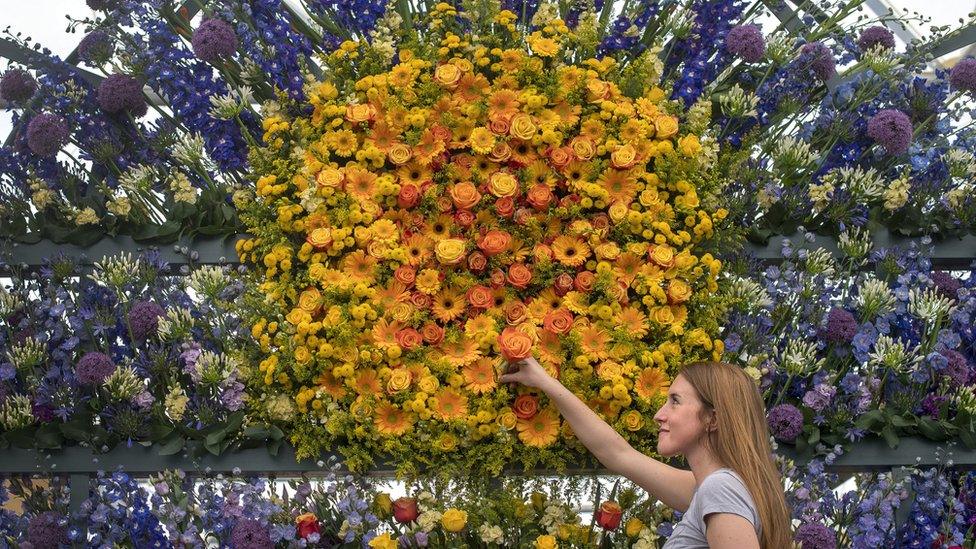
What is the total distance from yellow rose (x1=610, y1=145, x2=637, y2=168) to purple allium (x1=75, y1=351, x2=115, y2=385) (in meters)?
1.59

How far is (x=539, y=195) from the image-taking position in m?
3.13

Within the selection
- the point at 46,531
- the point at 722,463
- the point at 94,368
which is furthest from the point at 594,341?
the point at 46,531

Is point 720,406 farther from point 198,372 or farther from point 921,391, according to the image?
point 198,372

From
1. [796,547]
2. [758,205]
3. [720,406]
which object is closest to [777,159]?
Answer: [758,205]

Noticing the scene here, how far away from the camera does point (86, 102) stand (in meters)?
3.53

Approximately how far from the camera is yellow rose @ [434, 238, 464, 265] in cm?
307

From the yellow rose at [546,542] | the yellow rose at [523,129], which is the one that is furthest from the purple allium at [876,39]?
the yellow rose at [546,542]

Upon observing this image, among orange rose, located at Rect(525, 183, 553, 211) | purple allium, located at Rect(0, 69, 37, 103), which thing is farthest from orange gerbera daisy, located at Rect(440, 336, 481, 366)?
purple allium, located at Rect(0, 69, 37, 103)

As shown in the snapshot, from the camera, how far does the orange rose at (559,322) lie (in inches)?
120

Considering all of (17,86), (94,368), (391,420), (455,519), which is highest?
(17,86)

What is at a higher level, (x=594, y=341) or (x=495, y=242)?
(x=495, y=242)

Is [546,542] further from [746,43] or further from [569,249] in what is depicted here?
[746,43]

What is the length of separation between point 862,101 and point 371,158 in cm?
158

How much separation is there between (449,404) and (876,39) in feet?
6.21
